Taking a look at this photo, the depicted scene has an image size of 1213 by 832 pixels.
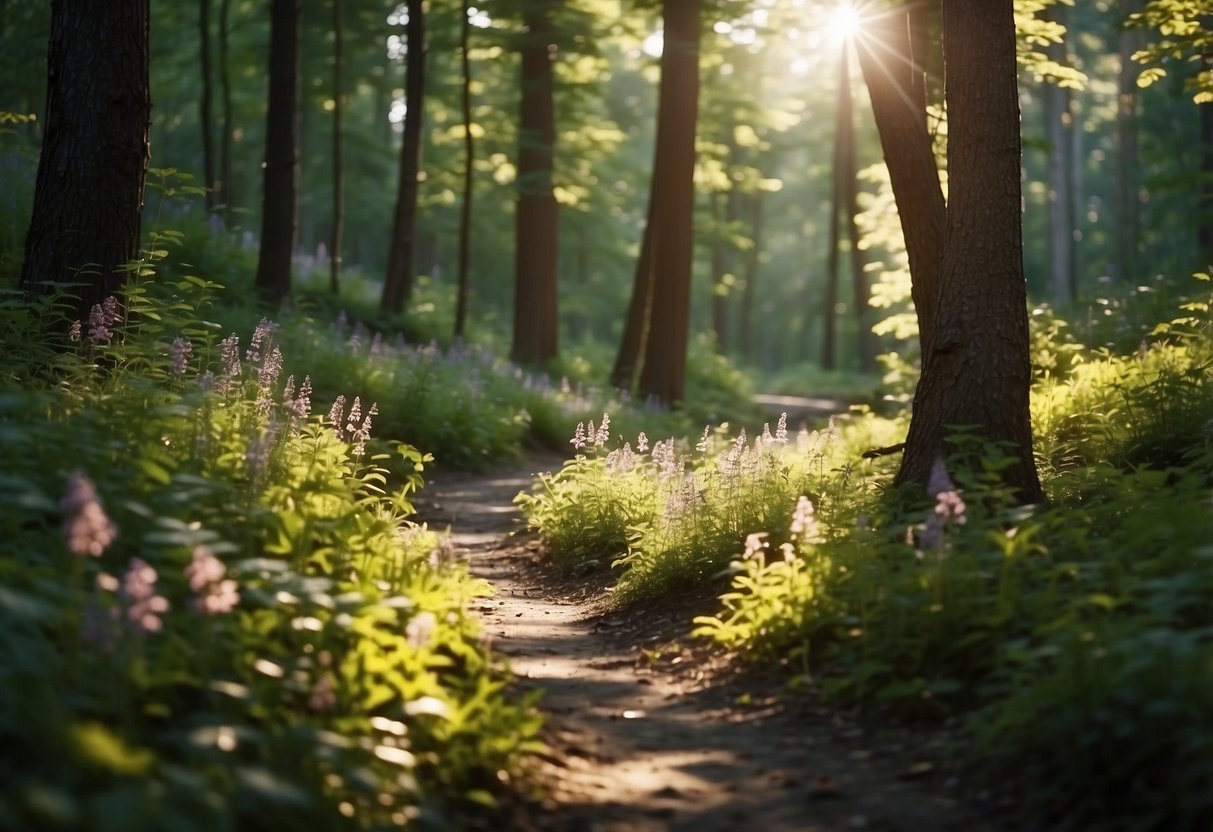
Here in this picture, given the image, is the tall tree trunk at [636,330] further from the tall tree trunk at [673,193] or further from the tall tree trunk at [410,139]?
the tall tree trunk at [410,139]

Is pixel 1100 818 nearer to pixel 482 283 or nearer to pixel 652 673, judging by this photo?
pixel 652 673

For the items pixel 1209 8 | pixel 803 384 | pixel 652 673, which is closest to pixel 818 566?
pixel 652 673

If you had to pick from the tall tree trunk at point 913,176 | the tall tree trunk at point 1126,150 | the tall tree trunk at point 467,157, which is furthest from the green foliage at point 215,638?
the tall tree trunk at point 1126,150

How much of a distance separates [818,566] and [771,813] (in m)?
1.83

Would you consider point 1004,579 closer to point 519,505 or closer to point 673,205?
point 519,505

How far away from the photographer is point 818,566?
612 cm

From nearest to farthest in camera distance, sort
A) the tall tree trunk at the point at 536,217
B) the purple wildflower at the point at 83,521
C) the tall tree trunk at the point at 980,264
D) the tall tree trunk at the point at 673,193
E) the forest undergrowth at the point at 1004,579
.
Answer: the purple wildflower at the point at 83,521
the forest undergrowth at the point at 1004,579
the tall tree trunk at the point at 980,264
the tall tree trunk at the point at 673,193
the tall tree trunk at the point at 536,217

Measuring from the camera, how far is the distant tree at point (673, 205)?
59.6 feet

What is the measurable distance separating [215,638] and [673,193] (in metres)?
15.1

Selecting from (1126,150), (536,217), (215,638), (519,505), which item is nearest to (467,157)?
(536,217)

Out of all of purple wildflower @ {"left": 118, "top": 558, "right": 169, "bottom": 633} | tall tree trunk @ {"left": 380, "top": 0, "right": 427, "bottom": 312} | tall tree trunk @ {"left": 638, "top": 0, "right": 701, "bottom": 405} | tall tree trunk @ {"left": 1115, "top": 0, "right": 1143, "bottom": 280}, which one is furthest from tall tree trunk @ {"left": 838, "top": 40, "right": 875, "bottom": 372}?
purple wildflower @ {"left": 118, "top": 558, "right": 169, "bottom": 633}

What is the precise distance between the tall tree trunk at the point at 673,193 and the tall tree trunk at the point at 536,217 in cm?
324

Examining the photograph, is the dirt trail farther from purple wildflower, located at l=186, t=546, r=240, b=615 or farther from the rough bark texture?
the rough bark texture

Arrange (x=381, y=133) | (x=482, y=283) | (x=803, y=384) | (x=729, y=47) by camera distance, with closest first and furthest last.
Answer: (x=729, y=47) < (x=803, y=384) < (x=381, y=133) < (x=482, y=283)
